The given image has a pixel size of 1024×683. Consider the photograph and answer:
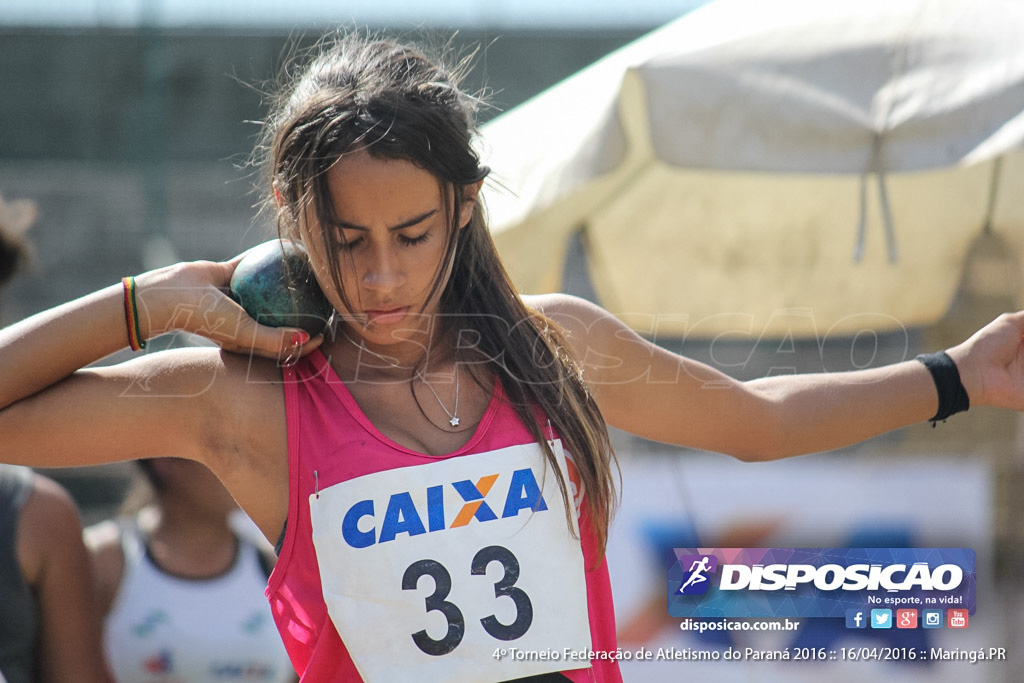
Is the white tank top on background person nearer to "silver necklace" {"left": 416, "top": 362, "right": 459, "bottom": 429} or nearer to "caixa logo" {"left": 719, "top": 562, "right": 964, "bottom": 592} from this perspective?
"caixa logo" {"left": 719, "top": 562, "right": 964, "bottom": 592}

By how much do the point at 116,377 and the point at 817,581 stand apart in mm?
1697

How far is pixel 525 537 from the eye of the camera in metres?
1.57

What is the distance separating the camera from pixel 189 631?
9.57 feet

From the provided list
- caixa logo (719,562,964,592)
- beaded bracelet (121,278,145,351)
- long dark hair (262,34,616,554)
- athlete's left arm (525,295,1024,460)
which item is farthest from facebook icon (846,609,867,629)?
beaded bracelet (121,278,145,351)

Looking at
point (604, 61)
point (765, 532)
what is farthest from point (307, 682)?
point (765, 532)

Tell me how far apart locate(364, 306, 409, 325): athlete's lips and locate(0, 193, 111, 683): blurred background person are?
1369 millimetres

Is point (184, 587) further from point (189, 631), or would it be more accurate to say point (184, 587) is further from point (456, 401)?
point (456, 401)

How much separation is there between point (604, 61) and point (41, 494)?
2037 mm

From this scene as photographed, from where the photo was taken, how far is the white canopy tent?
272 centimetres

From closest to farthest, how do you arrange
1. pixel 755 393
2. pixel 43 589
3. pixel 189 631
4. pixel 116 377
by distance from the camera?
pixel 116 377, pixel 755 393, pixel 43 589, pixel 189 631

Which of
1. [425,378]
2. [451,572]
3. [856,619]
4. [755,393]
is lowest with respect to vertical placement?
[856,619]

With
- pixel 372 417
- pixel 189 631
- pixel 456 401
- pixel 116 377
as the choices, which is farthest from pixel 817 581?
pixel 189 631

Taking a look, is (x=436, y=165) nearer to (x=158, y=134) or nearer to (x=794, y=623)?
(x=794, y=623)

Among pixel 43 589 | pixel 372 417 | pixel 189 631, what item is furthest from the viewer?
pixel 189 631
